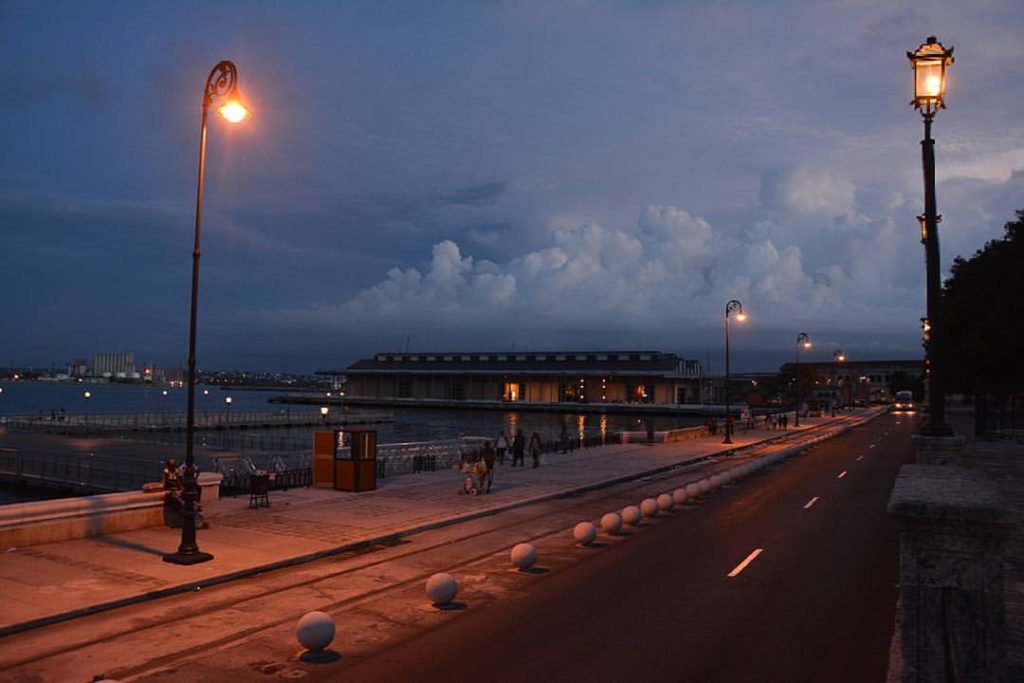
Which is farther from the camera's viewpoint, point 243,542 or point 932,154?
point 243,542

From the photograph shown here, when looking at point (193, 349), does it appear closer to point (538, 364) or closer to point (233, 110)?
point (233, 110)

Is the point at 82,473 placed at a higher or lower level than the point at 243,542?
lower

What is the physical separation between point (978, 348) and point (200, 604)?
1804 inches

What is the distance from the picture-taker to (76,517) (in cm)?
1583

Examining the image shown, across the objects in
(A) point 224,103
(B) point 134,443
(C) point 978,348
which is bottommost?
(B) point 134,443

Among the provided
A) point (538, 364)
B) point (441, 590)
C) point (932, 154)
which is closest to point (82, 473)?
point (441, 590)

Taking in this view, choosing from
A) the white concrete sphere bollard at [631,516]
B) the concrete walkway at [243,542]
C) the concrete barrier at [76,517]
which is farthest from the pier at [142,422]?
the white concrete sphere bollard at [631,516]

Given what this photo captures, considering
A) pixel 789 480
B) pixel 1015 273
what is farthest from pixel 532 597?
pixel 1015 273

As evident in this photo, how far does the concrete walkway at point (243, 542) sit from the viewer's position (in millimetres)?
11766

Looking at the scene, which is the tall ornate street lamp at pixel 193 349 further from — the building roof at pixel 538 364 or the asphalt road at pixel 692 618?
the building roof at pixel 538 364

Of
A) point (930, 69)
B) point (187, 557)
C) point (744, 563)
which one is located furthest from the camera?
point (744, 563)

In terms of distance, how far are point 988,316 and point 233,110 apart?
1735 inches

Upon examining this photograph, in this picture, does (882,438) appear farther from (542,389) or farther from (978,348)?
(542,389)

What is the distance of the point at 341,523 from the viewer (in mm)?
18375
